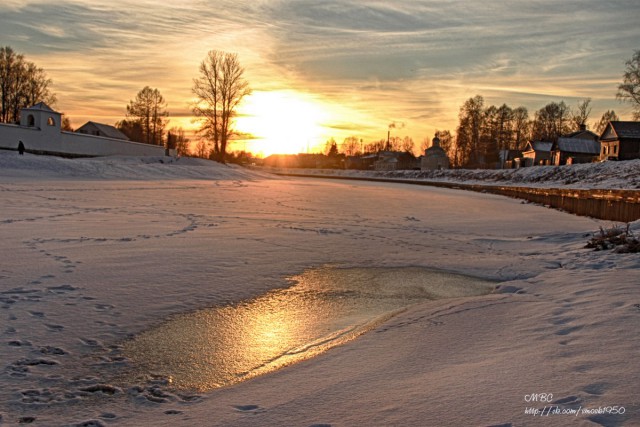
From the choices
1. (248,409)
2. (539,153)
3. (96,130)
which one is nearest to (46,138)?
(96,130)

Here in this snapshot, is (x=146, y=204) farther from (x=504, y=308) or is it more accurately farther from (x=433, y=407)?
(x=433, y=407)

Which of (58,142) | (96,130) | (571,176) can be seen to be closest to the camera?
(571,176)

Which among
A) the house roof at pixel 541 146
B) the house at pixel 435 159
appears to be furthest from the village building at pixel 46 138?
the house at pixel 435 159

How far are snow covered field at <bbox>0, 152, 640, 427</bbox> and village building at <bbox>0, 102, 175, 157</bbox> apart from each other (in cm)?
2720

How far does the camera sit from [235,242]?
28.6 feet

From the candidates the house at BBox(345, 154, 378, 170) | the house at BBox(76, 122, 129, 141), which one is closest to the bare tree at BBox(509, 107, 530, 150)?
the house at BBox(345, 154, 378, 170)

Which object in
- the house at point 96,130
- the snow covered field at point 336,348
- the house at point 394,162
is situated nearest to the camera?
the snow covered field at point 336,348

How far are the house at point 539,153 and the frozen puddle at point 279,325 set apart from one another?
6456 cm

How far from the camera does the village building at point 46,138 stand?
32.7 meters

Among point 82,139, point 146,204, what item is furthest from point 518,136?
point 146,204

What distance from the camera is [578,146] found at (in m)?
59.0

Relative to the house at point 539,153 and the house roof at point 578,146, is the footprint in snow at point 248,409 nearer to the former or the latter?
the house roof at point 578,146

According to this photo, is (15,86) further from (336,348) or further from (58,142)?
(336,348)

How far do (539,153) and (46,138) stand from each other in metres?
59.9
